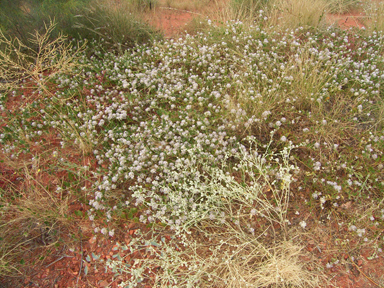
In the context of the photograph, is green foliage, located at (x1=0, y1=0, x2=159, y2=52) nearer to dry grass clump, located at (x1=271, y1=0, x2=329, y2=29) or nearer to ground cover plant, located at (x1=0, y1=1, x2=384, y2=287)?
ground cover plant, located at (x1=0, y1=1, x2=384, y2=287)

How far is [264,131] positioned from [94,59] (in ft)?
9.73

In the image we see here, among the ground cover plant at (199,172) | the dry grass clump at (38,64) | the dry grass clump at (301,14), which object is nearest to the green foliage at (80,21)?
the dry grass clump at (38,64)

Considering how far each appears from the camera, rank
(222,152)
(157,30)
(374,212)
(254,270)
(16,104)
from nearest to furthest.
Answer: (254,270), (374,212), (222,152), (16,104), (157,30)

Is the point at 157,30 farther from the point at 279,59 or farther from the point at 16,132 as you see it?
the point at 16,132

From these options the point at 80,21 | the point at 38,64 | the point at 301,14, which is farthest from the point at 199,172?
the point at 80,21

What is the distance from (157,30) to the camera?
17.2ft

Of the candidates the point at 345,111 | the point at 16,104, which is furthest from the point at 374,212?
the point at 16,104

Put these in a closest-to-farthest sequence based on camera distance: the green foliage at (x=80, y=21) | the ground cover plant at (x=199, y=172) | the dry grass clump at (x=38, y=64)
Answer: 1. the ground cover plant at (x=199, y=172)
2. the dry grass clump at (x=38, y=64)
3. the green foliage at (x=80, y=21)

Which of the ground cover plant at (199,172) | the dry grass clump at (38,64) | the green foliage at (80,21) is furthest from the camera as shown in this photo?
the green foliage at (80,21)

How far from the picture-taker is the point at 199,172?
9.69 ft

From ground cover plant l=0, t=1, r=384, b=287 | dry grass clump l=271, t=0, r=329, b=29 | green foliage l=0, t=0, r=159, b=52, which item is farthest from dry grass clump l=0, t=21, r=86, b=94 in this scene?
dry grass clump l=271, t=0, r=329, b=29

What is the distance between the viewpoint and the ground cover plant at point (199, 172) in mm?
2520

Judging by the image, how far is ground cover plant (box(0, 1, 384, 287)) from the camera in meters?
2.52

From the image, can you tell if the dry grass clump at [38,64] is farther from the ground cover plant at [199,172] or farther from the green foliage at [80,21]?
the green foliage at [80,21]
